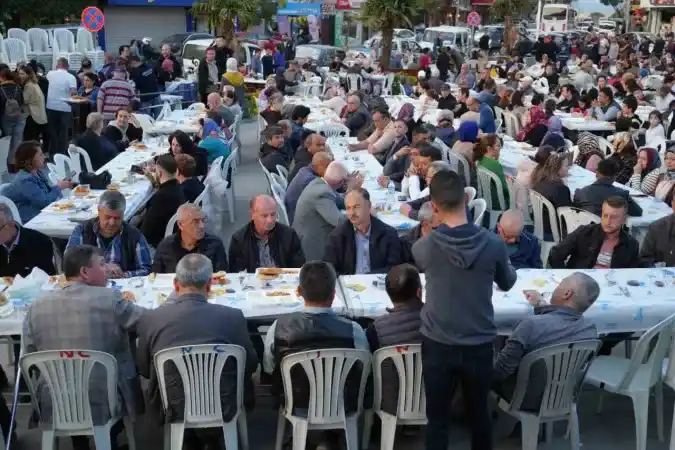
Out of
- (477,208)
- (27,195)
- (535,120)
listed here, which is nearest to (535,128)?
(535,120)

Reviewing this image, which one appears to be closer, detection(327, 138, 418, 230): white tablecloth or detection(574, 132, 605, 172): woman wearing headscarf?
detection(327, 138, 418, 230): white tablecloth

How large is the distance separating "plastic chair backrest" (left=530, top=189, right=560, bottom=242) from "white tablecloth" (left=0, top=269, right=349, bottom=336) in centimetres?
282

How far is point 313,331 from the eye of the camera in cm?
401

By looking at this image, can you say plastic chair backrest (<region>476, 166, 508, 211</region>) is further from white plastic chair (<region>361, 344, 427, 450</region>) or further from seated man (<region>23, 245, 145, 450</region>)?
seated man (<region>23, 245, 145, 450</region>)

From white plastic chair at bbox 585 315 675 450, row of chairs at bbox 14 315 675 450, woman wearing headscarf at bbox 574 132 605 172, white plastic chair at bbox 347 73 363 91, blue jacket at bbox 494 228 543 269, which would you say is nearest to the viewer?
row of chairs at bbox 14 315 675 450

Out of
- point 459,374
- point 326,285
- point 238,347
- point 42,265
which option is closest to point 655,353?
point 459,374

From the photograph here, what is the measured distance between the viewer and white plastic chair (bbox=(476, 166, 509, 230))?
7.94 m

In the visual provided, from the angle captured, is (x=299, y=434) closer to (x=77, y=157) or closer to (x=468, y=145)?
(x=468, y=145)

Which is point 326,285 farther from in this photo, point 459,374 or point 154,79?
point 154,79

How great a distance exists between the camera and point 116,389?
4.10m

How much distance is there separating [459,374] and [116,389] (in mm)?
1640

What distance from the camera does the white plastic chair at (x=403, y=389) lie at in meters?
4.06

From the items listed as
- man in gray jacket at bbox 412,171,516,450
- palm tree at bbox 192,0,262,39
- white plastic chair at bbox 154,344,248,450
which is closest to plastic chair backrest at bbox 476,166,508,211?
man in gray jacket at bbox 412,171,516,450

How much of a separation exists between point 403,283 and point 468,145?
4.97m
